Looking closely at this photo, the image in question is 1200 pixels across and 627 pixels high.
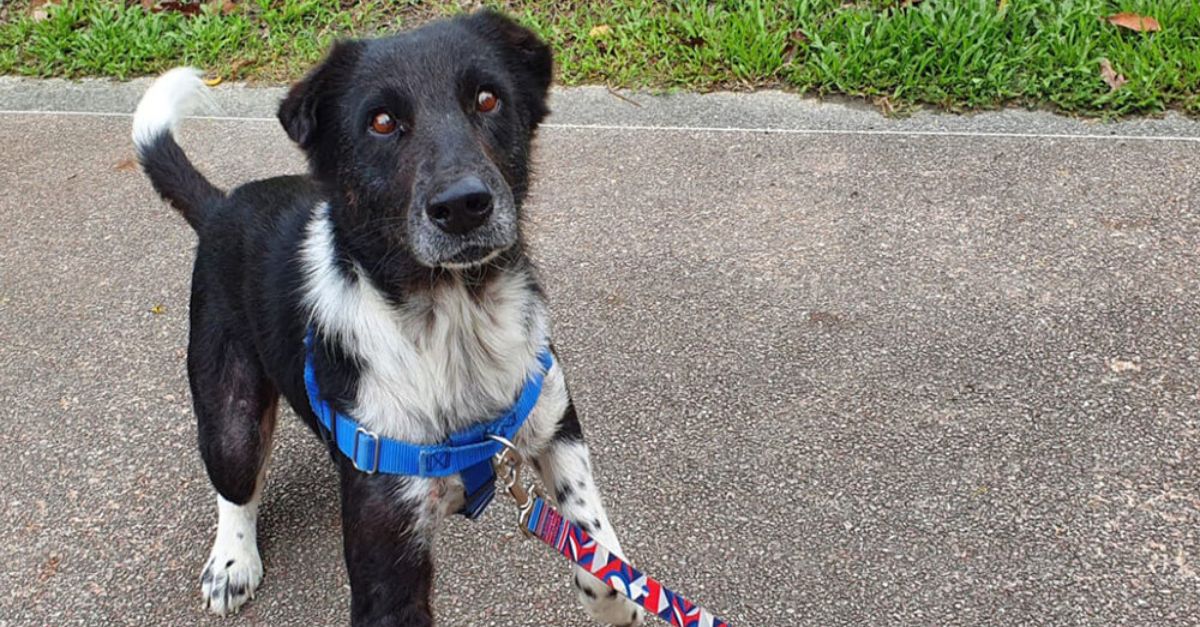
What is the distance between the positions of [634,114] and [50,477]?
2.71 m

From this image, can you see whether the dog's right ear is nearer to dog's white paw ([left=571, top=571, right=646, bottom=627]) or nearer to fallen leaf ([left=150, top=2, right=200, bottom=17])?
dog's white paw ([left=571, top=571, right=646, bottom=627])

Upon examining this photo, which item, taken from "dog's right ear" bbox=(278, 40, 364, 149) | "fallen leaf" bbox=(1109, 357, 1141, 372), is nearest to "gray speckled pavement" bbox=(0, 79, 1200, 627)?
"fallen leaf" bbox=(1109, 357, 1141, 372)

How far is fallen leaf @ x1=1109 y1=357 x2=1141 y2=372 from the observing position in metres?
3.17

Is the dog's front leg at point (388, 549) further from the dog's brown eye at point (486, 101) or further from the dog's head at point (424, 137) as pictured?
the dog's brown eye at point (486, 101)

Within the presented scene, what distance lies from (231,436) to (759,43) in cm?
312

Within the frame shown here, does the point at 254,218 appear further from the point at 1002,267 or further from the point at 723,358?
the point at 1002,267

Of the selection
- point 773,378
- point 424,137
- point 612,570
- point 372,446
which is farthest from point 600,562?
point 773,378

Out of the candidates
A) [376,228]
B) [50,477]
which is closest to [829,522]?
[376,228]

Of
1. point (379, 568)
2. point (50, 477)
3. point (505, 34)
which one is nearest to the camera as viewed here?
point (379, 568)

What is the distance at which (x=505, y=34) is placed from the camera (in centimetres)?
234

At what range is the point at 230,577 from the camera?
8.93 feet

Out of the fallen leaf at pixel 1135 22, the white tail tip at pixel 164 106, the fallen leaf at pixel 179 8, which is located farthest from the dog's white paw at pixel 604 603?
the fallen leaf at pixel 179 8

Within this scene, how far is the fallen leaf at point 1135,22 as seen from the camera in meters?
4.61

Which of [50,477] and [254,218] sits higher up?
[254,218]
